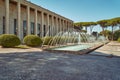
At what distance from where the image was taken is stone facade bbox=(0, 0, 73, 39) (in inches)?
734

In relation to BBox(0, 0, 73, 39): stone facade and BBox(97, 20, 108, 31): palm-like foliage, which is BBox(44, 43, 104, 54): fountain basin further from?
BBox(97, 20, 108, 31): palm-like foliage

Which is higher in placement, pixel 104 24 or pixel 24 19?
pixel 104 24

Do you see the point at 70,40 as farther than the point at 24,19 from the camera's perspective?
Yes

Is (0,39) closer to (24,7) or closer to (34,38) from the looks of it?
(34,38)

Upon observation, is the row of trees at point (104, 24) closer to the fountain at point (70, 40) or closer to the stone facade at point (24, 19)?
the fountain at point (70, 40)

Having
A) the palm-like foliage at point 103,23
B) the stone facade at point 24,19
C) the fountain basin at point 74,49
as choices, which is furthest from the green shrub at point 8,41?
the palm-like foliage at point 103,23

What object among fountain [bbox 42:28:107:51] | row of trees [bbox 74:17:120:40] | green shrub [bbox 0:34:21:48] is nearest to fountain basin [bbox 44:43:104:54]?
fountain [bbox 42:28:107:51]

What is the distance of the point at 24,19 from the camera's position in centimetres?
2275

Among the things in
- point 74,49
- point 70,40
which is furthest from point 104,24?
point 74,49

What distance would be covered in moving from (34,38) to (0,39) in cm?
354

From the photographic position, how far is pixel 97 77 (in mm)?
4172

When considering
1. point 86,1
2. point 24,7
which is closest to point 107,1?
point 86,1

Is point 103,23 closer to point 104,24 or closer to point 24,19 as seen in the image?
point 104,24

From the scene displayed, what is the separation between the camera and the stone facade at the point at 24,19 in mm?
18644
